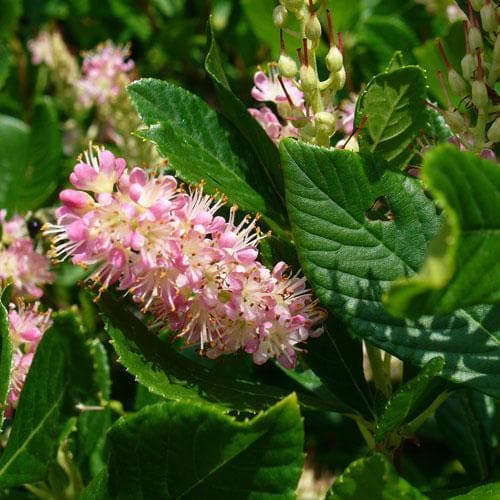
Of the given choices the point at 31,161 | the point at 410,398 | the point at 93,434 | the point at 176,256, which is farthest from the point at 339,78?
the point at 31,161

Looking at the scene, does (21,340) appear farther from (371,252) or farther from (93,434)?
(371,252)

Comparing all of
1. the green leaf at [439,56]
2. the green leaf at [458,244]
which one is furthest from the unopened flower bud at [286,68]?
the green leaf at [458,244]

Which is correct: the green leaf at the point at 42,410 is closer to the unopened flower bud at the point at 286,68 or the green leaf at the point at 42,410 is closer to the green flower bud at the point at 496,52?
the unopened flower bud at the point at 286,68

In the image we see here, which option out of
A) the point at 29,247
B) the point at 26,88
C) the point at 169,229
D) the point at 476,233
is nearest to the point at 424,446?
the point at 29,247

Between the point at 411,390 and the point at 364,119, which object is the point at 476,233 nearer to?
the point at 411,390

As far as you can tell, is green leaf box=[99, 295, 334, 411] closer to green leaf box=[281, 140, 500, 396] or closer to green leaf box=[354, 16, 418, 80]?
green leaf box=[281, 140, 500, 396]

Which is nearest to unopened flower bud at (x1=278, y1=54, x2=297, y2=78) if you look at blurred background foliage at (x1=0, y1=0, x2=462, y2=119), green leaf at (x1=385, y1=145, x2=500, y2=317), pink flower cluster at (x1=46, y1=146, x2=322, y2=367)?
pink flower cluster at (x1=46, y1=146, x2=322, y2=367)

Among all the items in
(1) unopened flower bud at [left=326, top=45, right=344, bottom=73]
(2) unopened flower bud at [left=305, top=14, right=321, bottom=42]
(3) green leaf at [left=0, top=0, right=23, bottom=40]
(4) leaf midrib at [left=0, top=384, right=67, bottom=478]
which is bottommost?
(4) leaf midrib at [left=0, top=384, right=67, bottom=478]
